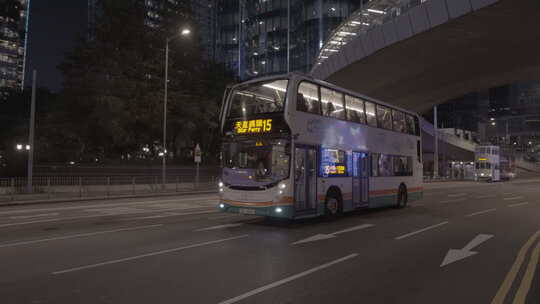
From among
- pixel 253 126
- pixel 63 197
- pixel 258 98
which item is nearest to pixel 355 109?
pixel 258 98

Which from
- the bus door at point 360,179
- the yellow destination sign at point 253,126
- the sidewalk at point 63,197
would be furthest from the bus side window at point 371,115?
the sidewalk at point 63,197

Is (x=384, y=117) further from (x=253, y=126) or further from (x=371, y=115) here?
(x=253, y=126)

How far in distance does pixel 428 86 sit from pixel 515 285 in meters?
38.1

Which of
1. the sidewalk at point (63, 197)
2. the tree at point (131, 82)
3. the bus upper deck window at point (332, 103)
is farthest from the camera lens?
the tree at point (131, 82)

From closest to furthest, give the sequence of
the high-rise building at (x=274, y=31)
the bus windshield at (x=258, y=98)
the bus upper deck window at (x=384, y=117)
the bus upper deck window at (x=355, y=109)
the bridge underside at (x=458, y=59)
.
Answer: the bus windshield at (x=258, y=98), the bus upper deck window at (x=355, y=109), the bus upper deck window at (x=384, y=117), the bridge underside at (x=458, y=59), the high-rise building at (x=274, y=31)

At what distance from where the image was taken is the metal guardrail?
23.2 m

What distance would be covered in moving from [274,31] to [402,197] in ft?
261

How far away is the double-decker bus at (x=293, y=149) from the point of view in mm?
12008

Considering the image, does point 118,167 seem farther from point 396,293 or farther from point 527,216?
point 396,293

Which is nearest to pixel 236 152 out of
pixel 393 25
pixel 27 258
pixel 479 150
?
pixel 27 258

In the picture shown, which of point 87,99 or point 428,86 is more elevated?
point 428,86

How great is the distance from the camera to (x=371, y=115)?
16547mm

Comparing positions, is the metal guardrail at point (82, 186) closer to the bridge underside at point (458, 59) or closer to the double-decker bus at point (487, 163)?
the bridge underside at point (458, 59)

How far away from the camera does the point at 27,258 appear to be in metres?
8.04
